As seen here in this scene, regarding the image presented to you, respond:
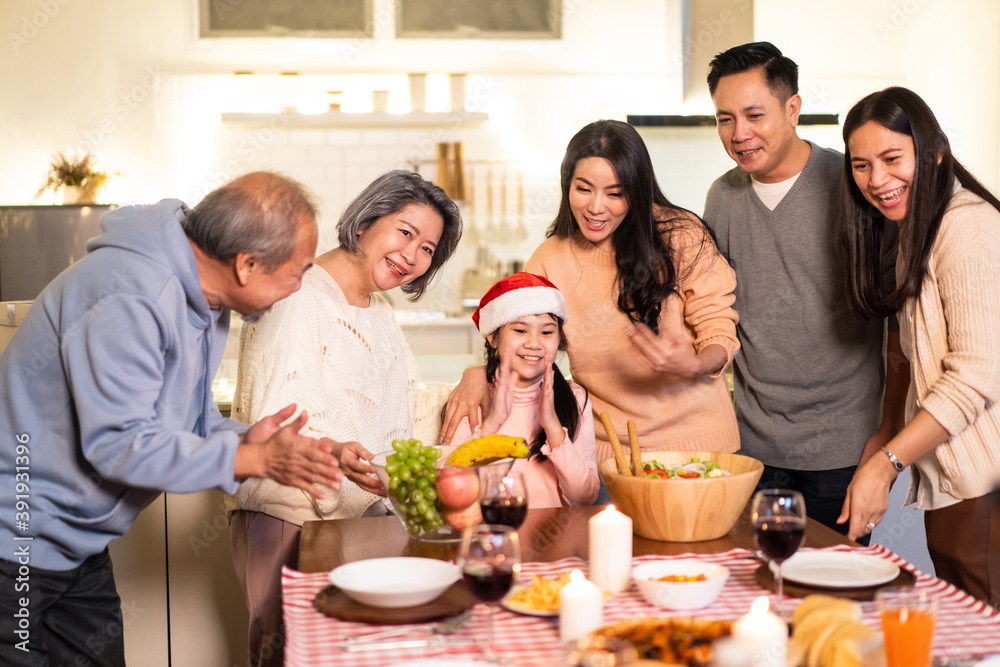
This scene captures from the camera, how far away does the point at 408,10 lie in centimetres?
512

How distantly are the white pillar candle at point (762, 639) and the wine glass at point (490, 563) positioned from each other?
279 millimetres

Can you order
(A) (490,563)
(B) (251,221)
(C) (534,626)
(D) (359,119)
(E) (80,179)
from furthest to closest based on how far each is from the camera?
(D) (359,119), (E) (80,179), (B) (251,221), (C) (534,626), (A) (490,563)

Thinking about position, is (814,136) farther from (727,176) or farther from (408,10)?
(727,176)

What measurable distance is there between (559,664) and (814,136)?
4.46 meters

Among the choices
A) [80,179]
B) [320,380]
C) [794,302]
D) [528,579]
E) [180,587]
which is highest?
[80,179]

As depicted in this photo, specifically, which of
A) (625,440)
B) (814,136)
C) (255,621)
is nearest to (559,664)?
(255,621)

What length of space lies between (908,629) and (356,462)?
935 millimetres

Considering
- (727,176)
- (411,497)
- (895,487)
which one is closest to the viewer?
(411,497)

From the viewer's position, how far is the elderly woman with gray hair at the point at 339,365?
178 cm

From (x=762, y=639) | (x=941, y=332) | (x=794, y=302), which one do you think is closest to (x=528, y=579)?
(x=762, y=639)

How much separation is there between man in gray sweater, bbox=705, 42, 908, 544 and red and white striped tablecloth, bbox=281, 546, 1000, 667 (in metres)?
0.92

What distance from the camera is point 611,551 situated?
1.29 metres

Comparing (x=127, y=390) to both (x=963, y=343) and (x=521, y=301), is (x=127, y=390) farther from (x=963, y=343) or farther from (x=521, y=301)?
(x=963, y=343)

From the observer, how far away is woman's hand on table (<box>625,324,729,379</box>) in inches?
75.4
